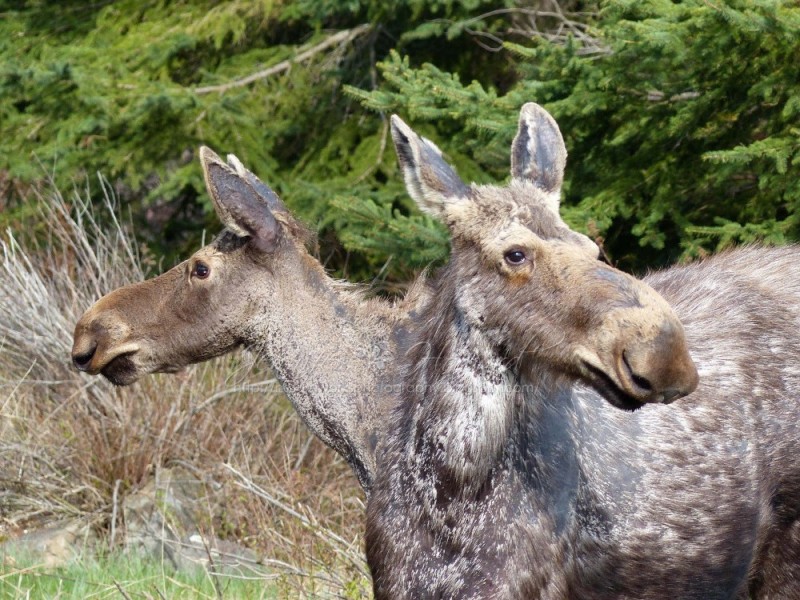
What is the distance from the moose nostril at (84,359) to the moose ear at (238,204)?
3.07 feet

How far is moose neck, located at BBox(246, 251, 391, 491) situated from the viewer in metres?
6.07

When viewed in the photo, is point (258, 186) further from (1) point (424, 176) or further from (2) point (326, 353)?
(1) point (424, 176)

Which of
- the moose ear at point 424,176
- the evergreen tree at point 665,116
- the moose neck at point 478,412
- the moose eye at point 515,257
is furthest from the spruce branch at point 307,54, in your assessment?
the moose eye at point 515,257

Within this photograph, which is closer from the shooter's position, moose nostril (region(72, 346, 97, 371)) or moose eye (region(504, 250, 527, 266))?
moose eye (region(504, 250, 527, 266))

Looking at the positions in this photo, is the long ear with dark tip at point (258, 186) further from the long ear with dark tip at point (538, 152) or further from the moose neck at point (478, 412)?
the moose neck at point (478, 412)

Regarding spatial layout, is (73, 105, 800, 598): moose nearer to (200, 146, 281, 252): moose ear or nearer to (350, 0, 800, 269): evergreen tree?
(200, 146, 281, 252): moose ear

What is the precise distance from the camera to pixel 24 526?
8773mm

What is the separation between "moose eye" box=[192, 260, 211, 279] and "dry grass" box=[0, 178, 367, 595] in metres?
1.98

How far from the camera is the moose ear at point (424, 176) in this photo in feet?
15.6

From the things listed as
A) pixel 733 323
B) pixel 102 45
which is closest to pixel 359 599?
pixel 733 323

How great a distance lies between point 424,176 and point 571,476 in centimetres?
127

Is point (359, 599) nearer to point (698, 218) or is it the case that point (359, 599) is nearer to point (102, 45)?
point (698, 218)

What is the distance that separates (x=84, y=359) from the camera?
6191 mm

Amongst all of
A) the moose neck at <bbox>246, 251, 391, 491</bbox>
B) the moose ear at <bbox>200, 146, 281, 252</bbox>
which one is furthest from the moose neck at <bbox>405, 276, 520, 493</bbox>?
the moose ear at <bbox>200, 146, 281, 252</bbox>
